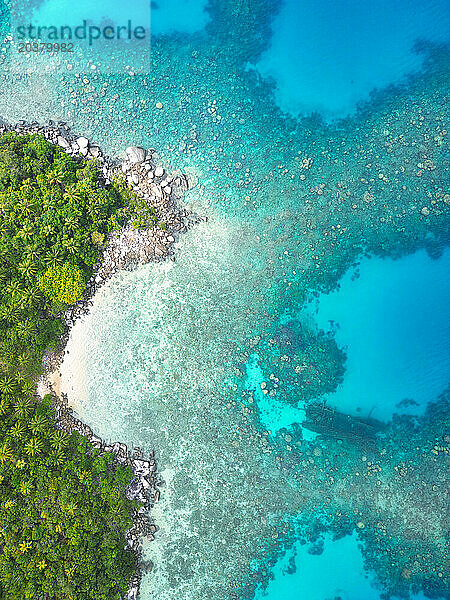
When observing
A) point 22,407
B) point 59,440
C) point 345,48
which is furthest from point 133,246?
point 345,48

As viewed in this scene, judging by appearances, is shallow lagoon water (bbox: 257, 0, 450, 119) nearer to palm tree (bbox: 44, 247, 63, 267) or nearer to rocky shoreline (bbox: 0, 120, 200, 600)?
rocky shoreline (bbox: 0, 120, 200, 600)

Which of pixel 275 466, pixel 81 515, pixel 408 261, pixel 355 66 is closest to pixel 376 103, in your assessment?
pixel 355 66

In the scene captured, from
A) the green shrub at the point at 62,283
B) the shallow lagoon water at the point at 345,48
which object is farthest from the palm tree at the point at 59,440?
the shallow lagoon water at the point at 345,48

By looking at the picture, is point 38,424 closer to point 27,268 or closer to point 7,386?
point 7,386

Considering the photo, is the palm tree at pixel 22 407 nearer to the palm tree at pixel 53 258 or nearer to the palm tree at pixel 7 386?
the palm tree at pixel 7 386

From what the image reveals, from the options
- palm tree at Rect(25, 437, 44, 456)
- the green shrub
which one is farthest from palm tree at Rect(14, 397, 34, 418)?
the green shrub

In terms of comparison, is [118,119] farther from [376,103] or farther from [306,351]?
[306,351]

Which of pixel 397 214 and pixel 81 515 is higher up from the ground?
pixel 397 214

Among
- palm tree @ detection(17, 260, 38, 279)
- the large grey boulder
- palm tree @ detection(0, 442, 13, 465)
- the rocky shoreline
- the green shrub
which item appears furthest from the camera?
the large grey boulder
